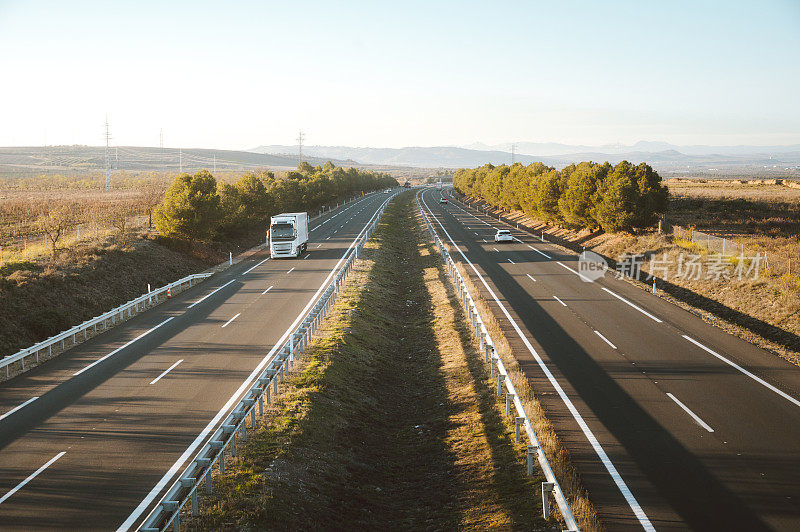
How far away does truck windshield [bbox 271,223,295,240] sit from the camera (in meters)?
44.4

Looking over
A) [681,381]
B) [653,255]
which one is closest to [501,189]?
[653,255]

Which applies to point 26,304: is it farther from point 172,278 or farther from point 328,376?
point 328,376

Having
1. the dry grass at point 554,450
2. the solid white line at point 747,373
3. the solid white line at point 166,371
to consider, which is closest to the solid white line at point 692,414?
the solid white line at point 747,373

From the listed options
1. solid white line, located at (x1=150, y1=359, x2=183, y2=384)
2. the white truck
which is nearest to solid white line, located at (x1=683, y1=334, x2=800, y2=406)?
solid white line, located at (x1=150, y1=359, x2=183, y2=384)

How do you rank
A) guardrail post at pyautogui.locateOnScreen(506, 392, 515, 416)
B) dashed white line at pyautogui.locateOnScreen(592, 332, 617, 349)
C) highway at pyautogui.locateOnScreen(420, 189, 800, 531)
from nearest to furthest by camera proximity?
1. highway at pyautogui.locateOnScreen(420, 189, 800, 531)
2. guardrail post at pyautogui.locateOnScreen(506, 392, 515, 416)
3. dashed white line at pyautogui.locateOnScreen(592, 332, 617, 349)

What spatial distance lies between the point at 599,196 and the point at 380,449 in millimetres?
42516

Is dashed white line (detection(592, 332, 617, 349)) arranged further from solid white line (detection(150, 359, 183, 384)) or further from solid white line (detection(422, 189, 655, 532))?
solid white line (detection(150, 359, 183, 384))

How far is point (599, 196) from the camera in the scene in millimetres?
51000

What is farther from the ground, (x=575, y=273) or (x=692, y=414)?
(x=575, y=273)

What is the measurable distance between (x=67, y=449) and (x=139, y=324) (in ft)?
42.7

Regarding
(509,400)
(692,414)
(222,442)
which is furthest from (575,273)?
(222,442)

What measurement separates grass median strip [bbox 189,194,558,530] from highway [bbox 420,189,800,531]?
168cm

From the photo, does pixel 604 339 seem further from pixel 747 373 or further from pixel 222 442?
pixel 222 442

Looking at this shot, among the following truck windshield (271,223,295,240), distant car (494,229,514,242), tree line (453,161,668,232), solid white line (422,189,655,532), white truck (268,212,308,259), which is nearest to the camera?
solid white line (422,189,655,532)
